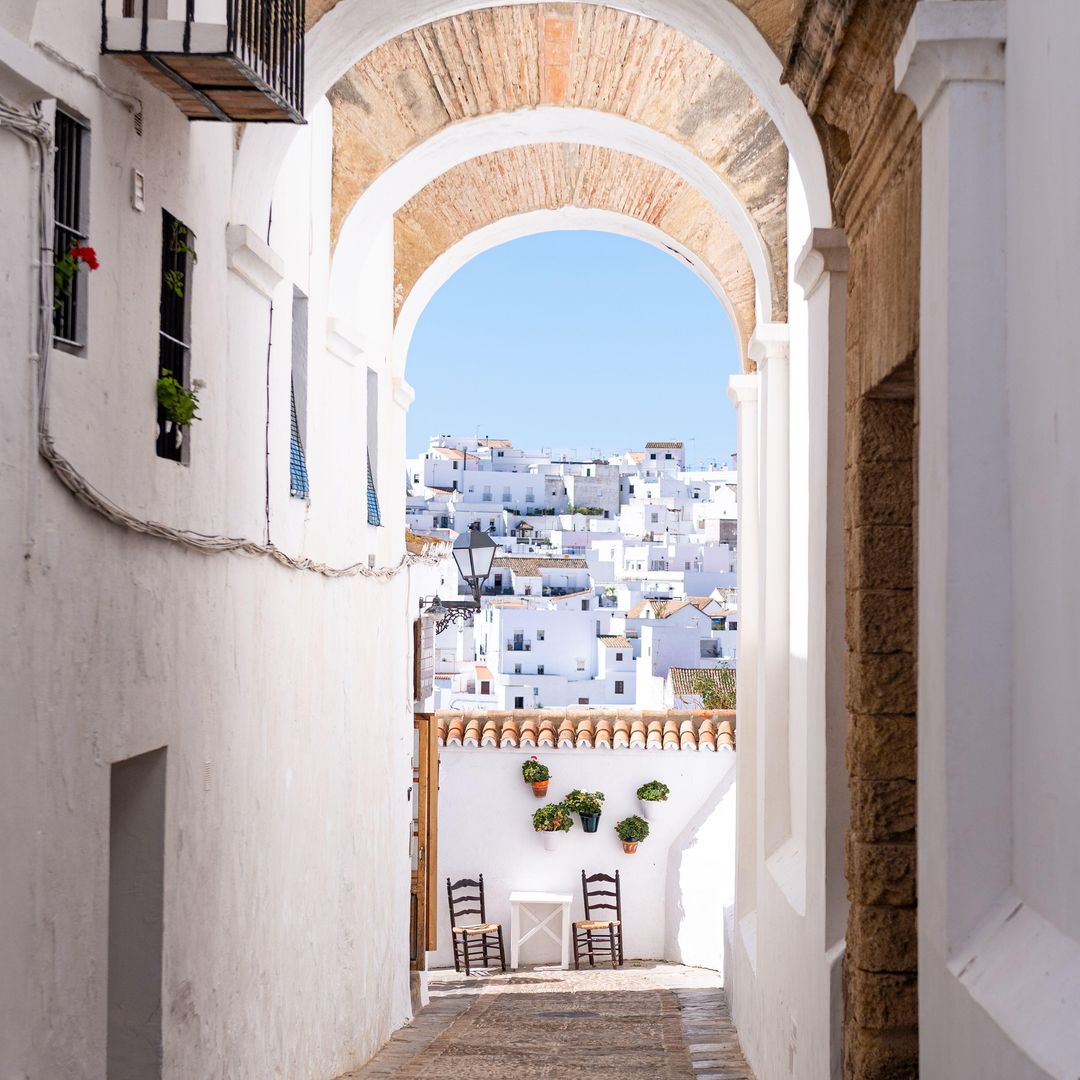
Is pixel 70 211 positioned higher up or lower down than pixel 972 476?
higher up

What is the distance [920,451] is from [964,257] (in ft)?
1.90

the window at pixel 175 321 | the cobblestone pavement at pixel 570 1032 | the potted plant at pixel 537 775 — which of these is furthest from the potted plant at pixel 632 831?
the window at pixel 175 321

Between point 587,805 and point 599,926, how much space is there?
4.53ft

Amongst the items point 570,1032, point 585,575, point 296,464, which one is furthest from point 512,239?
point 585,575

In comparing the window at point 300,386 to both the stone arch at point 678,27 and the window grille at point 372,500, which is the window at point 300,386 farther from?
the window grille at point 372,500

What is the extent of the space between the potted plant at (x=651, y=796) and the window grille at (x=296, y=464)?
8082 mm

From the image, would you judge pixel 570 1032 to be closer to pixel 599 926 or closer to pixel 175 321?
pixel 599 926

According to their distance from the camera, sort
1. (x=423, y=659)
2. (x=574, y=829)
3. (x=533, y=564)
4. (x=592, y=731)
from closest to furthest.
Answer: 1. (x=423, y=659)
2. (x=574, y=829)
3. (x=592, y=731)
4. (x=533, y=564)

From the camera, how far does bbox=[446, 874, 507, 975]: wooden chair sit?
46.6 ft

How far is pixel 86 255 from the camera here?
3.84 meters

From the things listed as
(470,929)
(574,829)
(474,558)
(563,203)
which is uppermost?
(563,203)

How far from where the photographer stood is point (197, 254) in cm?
525

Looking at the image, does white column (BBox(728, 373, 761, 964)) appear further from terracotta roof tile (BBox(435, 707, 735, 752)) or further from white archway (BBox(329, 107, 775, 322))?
terracotta roof tile (BBox(435, 707, 735, 752))

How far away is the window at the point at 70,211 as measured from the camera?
3.92 meters
